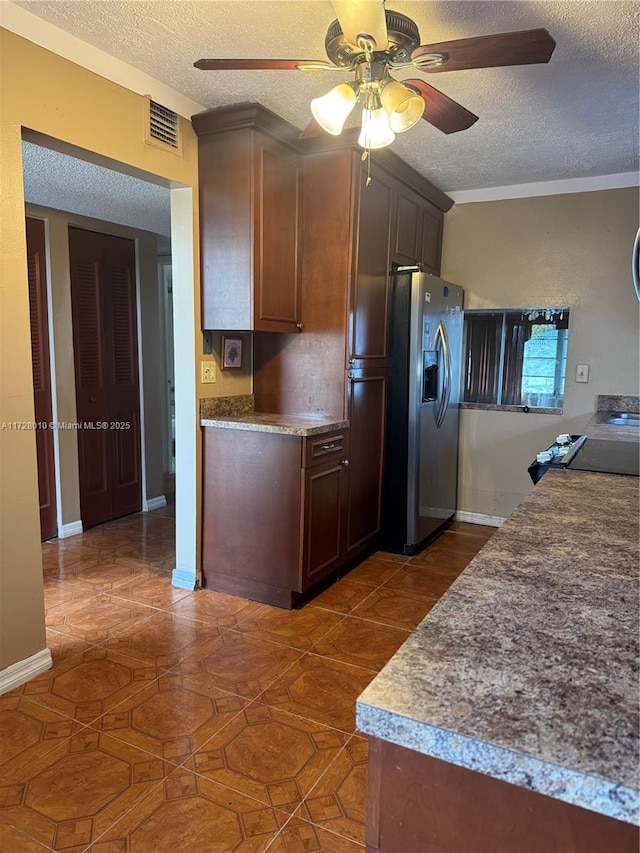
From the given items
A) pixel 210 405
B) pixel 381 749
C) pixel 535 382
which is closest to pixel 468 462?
pixel 535 382

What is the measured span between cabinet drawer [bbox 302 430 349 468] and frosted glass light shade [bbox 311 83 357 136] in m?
1.38

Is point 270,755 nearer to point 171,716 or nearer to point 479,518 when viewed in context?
point 171,716

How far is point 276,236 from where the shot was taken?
Answer: 2.82m

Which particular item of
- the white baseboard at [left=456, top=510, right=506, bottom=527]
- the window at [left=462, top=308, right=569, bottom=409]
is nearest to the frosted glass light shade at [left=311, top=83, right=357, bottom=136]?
the window at [left=462, top=308, right=569, bottom=409]

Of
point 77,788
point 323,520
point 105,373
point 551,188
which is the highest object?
point 551,188

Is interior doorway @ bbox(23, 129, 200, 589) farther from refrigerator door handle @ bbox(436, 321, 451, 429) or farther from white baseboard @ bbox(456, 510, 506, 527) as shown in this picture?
white baseboard @ bbox(456, 510, 506, 527)

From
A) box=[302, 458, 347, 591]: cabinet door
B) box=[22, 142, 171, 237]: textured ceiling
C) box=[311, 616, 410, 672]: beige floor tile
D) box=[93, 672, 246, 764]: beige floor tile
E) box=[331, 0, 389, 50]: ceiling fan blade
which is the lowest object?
box=[93, 672, 246, 764]: beige floor tile

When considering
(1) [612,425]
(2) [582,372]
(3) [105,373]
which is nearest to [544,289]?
(2) [582,372]

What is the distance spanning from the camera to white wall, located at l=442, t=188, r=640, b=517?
3.57 metres

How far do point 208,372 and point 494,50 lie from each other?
75.0 inches

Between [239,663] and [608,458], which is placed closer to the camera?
[608,458]

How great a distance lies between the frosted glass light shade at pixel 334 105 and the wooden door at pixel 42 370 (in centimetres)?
261

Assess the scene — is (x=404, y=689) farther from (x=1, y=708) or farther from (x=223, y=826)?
(x=1, y=708)

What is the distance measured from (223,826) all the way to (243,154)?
2601 millimetres
